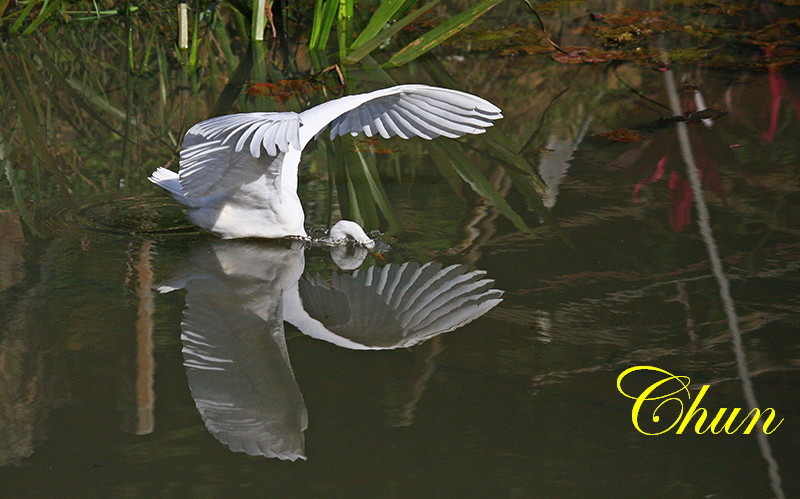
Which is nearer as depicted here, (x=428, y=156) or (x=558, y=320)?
(x=558, y=320)

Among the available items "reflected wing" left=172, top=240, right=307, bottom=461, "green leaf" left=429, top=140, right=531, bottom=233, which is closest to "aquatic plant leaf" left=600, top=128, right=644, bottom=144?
"green leaf" left=429, top=140, right=531, bottom=233

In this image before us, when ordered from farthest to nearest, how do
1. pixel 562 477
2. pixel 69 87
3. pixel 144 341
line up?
pixel 69 87, pixel 144 341, pixel 562 477

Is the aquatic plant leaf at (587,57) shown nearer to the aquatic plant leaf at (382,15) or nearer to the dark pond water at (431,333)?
the aquatic plant leaf at (382,15)

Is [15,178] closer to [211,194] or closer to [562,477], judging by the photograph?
[211,194]

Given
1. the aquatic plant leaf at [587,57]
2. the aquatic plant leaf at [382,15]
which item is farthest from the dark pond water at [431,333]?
the aquatic plant leaf at [587,57]

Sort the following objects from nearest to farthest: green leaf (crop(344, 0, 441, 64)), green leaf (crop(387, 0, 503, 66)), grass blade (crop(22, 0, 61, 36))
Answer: green leaf (crop(387, 0, 503, 66)) → green leaf (crop(344, 0, 441, 64)) → grass blade (crop(22, 0, 61, 36))

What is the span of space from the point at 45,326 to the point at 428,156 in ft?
6.98

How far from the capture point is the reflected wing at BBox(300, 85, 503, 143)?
12.3ft

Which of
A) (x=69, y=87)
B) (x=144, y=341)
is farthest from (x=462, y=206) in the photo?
(x=69, y=87)

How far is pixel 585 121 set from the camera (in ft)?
17.3

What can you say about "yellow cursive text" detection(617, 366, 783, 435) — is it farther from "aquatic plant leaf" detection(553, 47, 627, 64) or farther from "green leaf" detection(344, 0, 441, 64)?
"aquatic plant leaf" detection(553, 47, 627, 64)

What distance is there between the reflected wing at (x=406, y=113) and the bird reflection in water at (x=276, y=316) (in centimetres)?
51

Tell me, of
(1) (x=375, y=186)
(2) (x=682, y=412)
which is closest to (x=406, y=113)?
(1) (x=375, y=186)

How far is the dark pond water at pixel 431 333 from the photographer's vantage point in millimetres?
2469
